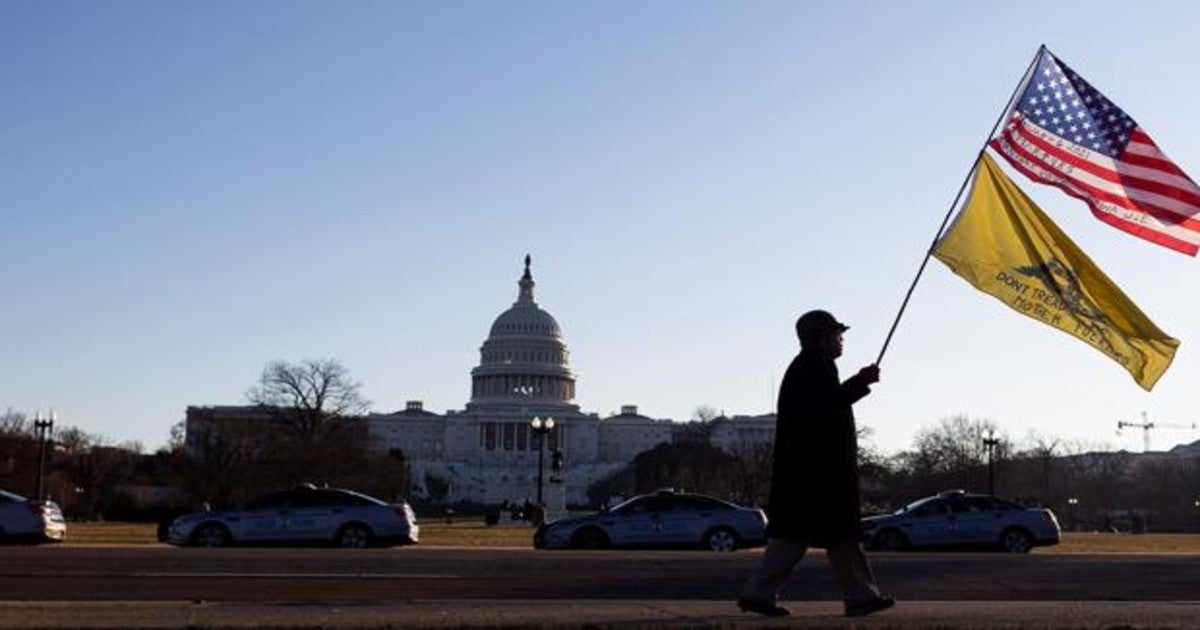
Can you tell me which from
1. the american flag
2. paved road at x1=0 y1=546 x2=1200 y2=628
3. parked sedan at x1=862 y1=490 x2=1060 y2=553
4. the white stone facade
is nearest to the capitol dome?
the white stone facade

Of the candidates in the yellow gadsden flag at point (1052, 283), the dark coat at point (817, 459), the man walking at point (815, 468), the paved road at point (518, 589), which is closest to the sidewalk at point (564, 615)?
the paved road at point (518, 589)

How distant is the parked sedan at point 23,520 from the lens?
30.1m

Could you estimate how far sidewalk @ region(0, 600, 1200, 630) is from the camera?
1084 cm

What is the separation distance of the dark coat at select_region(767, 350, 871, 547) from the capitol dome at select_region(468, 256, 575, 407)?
169 metres

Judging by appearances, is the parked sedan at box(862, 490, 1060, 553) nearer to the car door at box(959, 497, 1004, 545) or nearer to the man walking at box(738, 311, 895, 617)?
the car door at box(959, 497, 1004, 545)

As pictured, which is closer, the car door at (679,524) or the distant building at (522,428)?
the car door at (679,524)

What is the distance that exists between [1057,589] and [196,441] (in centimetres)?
8975

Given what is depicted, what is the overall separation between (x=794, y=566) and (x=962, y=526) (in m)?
21.9

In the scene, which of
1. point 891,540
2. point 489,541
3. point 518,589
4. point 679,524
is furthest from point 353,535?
point 518,589

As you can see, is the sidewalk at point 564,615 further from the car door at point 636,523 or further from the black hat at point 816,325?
the car door at point 636,523

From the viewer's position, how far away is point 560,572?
1869 centimetres

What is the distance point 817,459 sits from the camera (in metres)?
10.8

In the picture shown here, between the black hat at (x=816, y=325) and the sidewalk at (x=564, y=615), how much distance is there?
6.50ft

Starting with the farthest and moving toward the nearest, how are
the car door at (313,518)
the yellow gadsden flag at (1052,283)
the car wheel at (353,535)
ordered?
the car wheel at (353,535) → the car door at (313,518) → the yellow gadsden flag at (1052,283)
